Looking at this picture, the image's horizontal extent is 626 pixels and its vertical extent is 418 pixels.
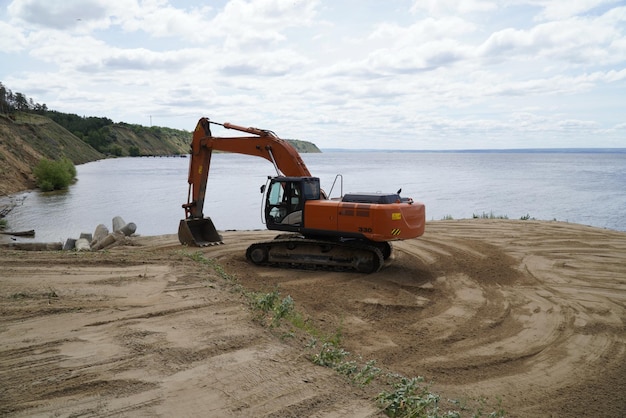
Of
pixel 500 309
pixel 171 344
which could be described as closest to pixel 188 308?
pixel 171 344

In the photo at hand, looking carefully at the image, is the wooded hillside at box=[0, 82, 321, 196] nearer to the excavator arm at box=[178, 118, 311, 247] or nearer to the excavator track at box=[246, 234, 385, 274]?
the excavator arm at box=[178, 118, 311, 247]

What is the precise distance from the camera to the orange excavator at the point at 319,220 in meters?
11.4

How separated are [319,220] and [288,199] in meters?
1.01

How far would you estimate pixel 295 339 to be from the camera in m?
6.64

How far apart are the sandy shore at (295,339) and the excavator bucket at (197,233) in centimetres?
95

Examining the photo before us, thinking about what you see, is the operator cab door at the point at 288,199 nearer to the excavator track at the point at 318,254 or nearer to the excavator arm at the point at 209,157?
the excavator track at the point at 318,254

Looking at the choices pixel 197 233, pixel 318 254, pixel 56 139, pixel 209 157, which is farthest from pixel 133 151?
pixel 318 254

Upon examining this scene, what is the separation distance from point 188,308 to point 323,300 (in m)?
3.14

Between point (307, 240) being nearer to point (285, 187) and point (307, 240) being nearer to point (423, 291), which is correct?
point (285, 187)

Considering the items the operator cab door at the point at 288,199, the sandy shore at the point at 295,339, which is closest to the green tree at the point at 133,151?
the sandy shore at the point at 295,339

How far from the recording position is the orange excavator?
1145 cm

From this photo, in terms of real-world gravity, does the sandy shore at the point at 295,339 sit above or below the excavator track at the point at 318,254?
below

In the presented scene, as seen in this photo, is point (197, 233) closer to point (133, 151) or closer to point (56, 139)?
point (56, 139)

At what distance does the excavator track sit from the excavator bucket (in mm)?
2602
